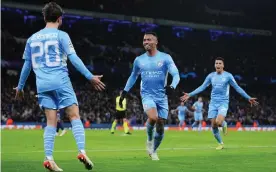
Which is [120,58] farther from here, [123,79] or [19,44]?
[19,44]

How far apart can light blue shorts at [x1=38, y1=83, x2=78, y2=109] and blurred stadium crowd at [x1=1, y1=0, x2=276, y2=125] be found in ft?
100

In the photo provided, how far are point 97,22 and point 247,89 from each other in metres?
19.6

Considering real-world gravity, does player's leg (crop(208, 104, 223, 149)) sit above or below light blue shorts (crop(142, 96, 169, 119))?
below

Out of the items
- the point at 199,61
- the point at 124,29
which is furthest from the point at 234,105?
the point at 124,29

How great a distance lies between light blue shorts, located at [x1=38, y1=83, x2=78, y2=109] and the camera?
27.1 ft

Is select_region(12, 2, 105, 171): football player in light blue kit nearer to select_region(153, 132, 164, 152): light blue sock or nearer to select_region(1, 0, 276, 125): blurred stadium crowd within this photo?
select_region(153, 132, 164, 152): light blue sock

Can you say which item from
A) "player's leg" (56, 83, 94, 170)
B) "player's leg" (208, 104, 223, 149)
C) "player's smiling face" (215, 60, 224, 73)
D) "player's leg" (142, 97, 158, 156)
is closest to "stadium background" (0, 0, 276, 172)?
"player's leg" (208, 104, 223, 149)

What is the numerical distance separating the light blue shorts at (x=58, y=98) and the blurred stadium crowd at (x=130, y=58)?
30606 mm

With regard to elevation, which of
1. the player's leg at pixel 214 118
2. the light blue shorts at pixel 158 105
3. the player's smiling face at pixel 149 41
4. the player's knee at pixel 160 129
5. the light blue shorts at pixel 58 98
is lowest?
the player's leg at pixel 214 118

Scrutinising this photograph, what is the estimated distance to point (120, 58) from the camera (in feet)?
168

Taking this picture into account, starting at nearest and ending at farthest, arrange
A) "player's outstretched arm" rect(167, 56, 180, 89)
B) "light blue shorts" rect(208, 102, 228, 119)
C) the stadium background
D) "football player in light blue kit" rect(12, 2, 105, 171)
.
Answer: "football player in light blue kit" rect(12, 2, 105, 171)
"player's outstretched arm" rect(167, 56, 180, 89)
"light blue shorts" rect(208, 102, 228, 119)
the stadium background

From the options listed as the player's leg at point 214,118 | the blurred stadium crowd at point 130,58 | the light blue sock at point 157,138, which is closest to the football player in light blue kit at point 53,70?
the light blue sock at point 157,138

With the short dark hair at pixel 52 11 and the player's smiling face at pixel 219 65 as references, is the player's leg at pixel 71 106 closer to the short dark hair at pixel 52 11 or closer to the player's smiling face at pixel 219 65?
the short dark hair at pixel 52 11

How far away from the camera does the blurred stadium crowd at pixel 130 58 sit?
44.1 m
